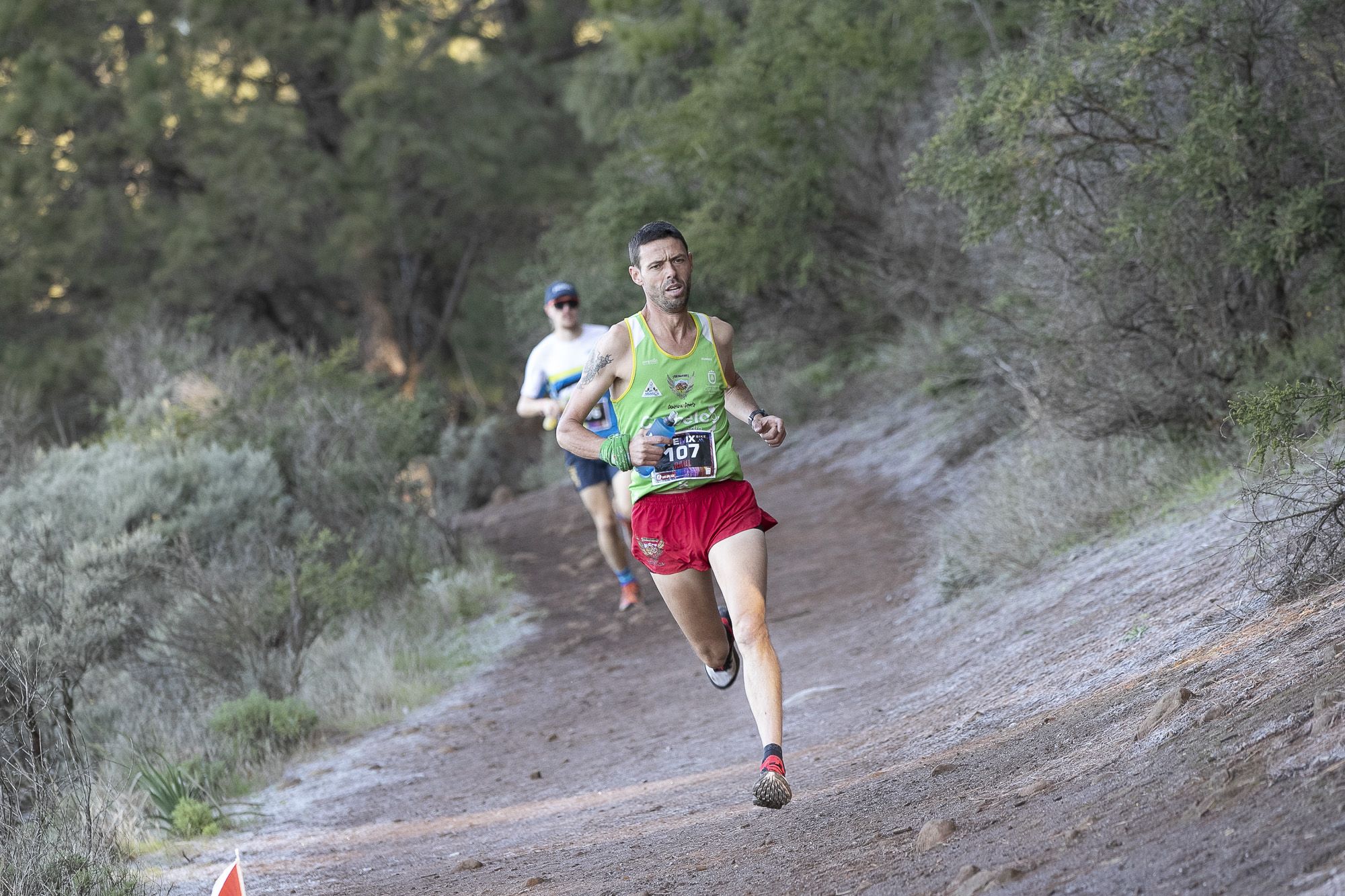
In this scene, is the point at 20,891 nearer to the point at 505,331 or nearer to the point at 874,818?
the point at 874,818

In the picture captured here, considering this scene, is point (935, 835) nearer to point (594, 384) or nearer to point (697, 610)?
point (697, 610)

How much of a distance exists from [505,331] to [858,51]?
1582cm

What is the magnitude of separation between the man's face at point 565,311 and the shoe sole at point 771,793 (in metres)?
Result: 5.73

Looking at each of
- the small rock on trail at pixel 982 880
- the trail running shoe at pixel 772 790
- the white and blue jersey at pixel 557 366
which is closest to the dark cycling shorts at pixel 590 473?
the white and blue jersey at pixel 557 366

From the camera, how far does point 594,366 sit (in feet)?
18.7

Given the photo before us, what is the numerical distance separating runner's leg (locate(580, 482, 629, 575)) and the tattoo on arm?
4809 mm

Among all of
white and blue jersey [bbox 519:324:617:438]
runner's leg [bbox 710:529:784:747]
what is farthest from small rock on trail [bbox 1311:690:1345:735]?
white and blue jersey [bbox 519:324:617:438]

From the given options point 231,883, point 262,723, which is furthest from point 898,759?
point 262,723

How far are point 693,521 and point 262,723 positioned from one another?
4.30m

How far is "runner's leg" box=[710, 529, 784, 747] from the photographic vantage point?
16.9 ft

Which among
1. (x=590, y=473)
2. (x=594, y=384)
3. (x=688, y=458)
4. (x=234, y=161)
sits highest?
(x=234, y=161)

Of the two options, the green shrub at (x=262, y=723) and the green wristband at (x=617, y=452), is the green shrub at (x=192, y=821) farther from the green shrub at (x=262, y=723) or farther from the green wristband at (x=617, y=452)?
the green wristband at (x=617, y=452)

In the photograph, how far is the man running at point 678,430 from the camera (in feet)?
18.1

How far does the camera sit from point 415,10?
93.8 ft
